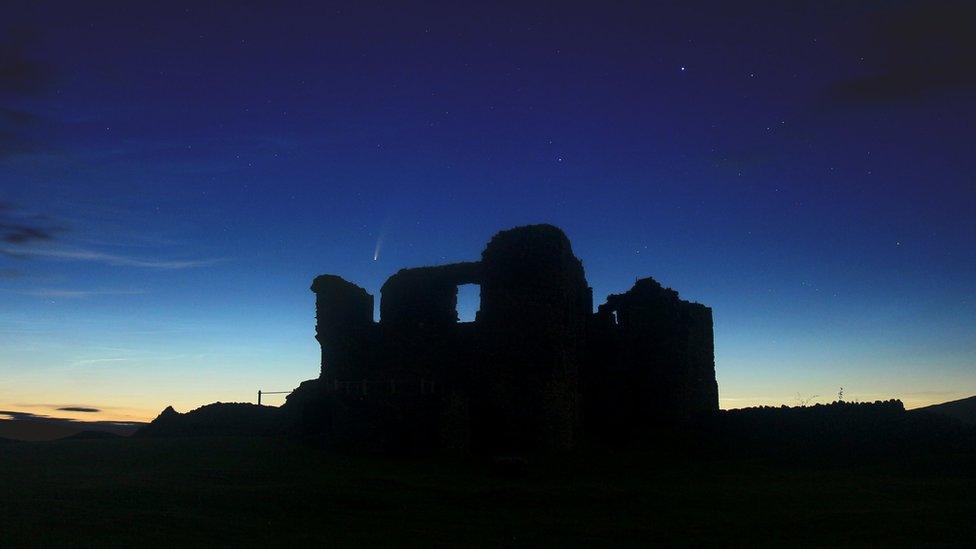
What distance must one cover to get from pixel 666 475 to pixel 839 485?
5.23 metres

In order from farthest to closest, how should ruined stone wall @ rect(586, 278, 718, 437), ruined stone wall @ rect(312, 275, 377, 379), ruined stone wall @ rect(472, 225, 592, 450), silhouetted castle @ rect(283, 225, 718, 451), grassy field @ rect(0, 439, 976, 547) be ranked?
1. ruined stone wall @ rect(586, 278, 718, 437)
2. ruined stone wall @ rect(312, 275, 377, 379)
3. ruined stone wall @ rect(472, 225, 592, 450)
4. silhouetted castle @ rect(283, 225, 718, 451)
5. grassy field @ rect(0, 439, 976, 547)

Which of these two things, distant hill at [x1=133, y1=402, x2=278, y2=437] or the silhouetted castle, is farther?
distant hill at [x1=133, y1=402, x2=278, y2=437]

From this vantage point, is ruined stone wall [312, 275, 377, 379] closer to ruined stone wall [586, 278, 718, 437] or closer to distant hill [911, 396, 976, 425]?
ruined stone wall [586, 278, 718, 437]

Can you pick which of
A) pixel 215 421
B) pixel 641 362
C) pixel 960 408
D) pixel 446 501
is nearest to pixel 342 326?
pixel 215 421

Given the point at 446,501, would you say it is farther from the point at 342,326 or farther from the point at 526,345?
the point at 342,326

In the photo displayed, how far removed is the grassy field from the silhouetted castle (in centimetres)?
260

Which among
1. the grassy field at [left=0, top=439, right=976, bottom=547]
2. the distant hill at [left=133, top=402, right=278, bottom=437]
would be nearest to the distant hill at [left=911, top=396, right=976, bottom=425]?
the grassy field at [left=0, top=439, right=976, bottom=547]

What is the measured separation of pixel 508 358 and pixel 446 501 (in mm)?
12963

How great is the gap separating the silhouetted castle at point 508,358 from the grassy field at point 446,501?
2598 mm

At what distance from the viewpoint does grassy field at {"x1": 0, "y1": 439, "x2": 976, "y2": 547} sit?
12625 millimetres

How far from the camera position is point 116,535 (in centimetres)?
1133

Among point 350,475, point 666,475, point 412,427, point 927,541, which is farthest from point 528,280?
point 927,541

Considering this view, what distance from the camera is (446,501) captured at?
17391 millimetres

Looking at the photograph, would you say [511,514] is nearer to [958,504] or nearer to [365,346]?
[958,504]
